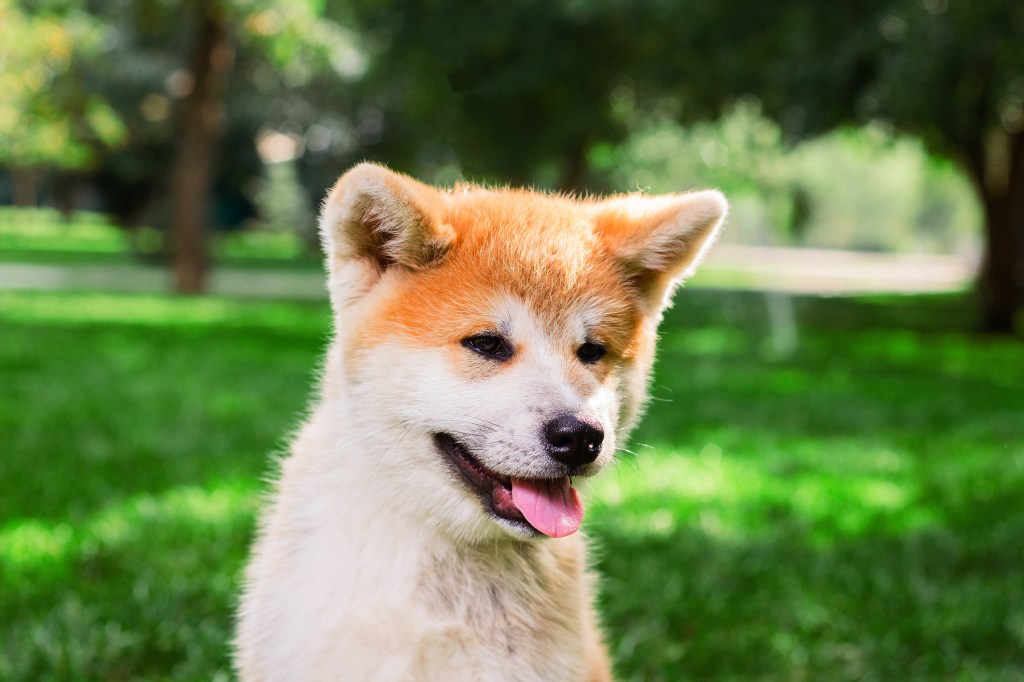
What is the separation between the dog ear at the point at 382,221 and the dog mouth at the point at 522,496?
526 mm

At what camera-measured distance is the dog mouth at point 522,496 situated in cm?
261

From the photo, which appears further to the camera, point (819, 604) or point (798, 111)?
point (798, 111)

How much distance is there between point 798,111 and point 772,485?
815 centimetres

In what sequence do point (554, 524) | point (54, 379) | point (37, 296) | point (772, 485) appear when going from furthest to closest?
point (37, 296) → point (54, 379) → point (772, 485) → point (554, 524)

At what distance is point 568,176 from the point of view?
20422 millimetres

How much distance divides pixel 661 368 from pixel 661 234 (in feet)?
29.0

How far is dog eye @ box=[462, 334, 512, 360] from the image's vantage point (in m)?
2.75

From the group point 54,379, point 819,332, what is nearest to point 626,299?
point 54,379

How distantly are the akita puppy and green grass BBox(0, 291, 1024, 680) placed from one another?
454mm

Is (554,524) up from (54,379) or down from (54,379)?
up

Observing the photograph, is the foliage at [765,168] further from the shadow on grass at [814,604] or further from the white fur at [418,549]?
the shadow on grass at [814,604]

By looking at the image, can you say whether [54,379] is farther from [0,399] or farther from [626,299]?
[626,299]

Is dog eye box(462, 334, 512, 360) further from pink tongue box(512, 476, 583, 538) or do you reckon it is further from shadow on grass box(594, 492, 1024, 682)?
shadow on grass box(594, 492, 1024, 682)

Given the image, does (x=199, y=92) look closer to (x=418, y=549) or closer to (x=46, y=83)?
(x=46, y=83)
